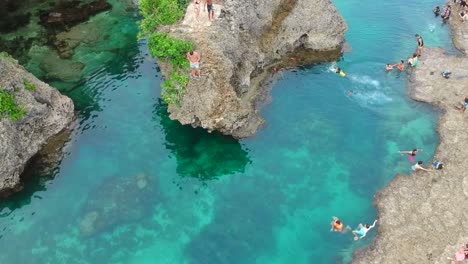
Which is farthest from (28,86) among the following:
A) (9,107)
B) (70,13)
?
(70,13)

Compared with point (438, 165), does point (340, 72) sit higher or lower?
higher

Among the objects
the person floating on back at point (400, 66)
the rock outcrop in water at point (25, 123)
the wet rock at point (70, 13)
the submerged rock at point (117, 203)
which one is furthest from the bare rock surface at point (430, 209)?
the wet rock at point (70, 13)

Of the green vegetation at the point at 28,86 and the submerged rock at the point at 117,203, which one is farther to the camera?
the green vegetation at the point at 28,86

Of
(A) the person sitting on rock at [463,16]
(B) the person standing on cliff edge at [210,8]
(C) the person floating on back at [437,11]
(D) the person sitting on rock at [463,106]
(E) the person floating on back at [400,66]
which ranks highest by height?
(B) the person standing on cliff edge at [210,8]

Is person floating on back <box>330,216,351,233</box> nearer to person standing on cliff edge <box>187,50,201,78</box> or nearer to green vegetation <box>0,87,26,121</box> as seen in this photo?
person standing on cliff edge <box>187,50,201,78</box>

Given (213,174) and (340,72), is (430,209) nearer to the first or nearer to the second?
(213,174)

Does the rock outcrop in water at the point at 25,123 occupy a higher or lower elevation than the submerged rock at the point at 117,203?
higher

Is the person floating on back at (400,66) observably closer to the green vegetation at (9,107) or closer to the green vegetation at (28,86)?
the green vegetation at (28,86)
